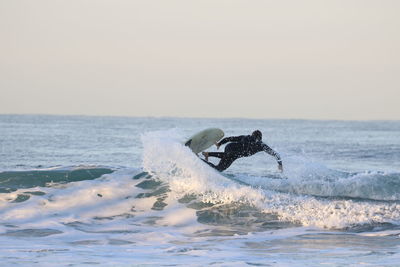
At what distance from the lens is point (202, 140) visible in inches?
696

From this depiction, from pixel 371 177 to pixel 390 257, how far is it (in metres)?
7.63

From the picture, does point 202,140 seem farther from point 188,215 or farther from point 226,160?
point 188,215

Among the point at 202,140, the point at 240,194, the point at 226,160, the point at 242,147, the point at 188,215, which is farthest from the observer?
the point at 202,140

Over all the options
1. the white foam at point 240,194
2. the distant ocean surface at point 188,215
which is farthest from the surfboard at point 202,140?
the white foam at point 240,194

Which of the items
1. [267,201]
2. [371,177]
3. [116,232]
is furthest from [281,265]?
[371,177]

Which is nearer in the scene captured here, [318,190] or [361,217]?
[361,217]

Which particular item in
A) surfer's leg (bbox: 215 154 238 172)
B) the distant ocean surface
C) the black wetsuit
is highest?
the black wetsuit

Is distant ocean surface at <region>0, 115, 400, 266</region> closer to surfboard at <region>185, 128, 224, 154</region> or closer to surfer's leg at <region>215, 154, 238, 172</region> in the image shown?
surfboard at <region>185, 128, 224, 154</region>

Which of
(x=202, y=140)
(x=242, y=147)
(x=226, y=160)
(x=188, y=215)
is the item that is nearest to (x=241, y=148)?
(x=242, y=147)

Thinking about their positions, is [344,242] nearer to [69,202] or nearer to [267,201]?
[267,201]

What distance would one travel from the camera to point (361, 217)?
1409 cm

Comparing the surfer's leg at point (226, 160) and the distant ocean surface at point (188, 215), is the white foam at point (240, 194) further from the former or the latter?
the surfer's leg at point (226, 160)

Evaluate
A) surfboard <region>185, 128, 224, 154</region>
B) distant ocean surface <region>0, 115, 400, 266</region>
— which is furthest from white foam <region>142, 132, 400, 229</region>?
surfboard <region>185, 128, 224, 154</region>

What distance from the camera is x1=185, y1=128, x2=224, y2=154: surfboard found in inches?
691
